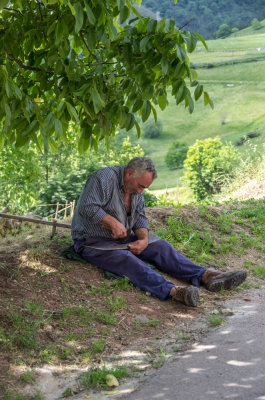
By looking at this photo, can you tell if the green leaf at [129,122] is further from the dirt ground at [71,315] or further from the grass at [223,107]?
the grass at [223,107]

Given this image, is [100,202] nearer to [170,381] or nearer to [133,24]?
[133,24]

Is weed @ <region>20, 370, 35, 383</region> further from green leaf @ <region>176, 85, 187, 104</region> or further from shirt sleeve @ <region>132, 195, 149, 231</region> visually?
shirt sleeve @ <region>132, 195, 149, 231</region>

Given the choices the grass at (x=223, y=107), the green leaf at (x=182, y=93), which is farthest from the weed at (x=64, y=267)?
the grass at (x=223, y=107)

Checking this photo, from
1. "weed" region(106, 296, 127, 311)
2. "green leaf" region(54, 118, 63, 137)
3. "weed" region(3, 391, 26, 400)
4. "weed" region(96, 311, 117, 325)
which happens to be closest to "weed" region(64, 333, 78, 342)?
"weed" region(96, 311, 117, 325)

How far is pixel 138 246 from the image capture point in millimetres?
5582

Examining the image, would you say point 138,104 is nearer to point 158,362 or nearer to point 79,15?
point 79,15

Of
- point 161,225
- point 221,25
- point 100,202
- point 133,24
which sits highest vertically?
point 221,25

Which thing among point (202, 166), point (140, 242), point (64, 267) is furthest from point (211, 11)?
point (64, 267)

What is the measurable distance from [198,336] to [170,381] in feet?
3.01

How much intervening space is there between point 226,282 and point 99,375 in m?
2.34

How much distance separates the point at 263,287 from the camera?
5891 mm

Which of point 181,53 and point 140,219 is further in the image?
point 140,219

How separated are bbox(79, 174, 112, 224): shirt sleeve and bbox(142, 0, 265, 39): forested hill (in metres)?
114

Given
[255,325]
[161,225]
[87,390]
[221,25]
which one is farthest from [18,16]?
[221,25]
